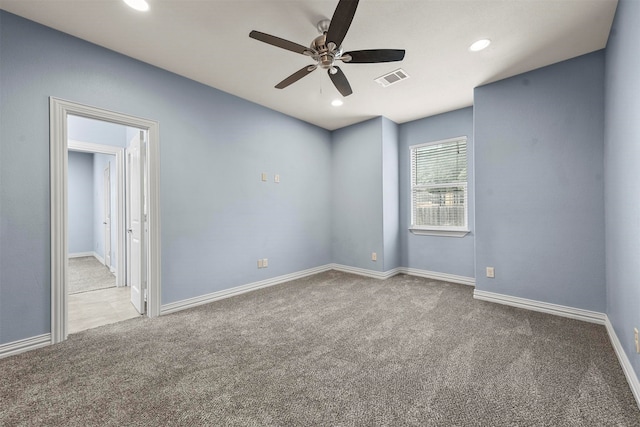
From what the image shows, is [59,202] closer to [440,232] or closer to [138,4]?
[138,4]

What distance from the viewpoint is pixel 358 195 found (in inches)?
182

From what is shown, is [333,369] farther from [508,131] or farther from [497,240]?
[508,131]

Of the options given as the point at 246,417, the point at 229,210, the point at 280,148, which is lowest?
the point at 246,417

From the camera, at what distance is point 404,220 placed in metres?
4.67

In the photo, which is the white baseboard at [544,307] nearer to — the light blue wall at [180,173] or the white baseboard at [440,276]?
the white baseboard at [440,276]

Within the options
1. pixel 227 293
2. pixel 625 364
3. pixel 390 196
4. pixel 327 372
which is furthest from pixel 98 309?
pixel 625 364

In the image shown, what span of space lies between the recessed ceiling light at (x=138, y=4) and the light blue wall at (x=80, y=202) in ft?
22.0

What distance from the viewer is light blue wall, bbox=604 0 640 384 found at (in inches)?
63.7

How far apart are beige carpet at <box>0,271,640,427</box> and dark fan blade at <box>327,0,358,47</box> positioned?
2.28 m

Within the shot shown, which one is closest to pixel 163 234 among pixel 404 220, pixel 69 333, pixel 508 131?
pixel 69 333

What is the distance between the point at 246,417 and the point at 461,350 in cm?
166

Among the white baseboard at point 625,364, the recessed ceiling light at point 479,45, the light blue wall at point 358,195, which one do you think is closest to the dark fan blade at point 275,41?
the recessed ceiling light at point 479,45

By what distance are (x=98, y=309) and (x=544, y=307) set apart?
16.4 ft

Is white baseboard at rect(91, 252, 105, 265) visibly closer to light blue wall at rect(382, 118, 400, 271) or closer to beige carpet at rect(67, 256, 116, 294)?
beige carpet at rect(67, 256, 116, 294)
